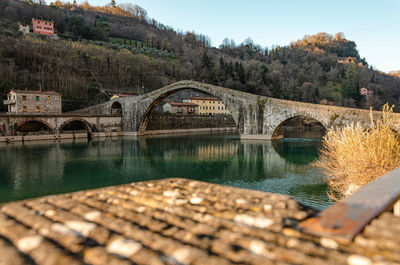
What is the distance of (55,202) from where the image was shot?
2.63m

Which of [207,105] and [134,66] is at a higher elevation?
[134,66]

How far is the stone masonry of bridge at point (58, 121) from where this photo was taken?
92.3ft

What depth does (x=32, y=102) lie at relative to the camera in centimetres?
3362

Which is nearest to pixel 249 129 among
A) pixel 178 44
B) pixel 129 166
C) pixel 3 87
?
pixel 129 166

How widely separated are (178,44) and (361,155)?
104425 millimetres

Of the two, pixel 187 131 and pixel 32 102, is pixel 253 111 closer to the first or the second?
pixel 187 131

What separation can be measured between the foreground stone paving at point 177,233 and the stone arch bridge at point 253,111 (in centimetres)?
1920

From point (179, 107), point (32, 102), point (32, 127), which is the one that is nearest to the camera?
point (32, 102)

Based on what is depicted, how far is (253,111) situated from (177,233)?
91.8 feet

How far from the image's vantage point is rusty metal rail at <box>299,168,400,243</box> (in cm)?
173

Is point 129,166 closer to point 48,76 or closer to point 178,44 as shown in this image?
point 48,76

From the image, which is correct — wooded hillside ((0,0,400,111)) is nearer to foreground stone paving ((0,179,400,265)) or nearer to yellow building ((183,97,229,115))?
yellow building ((183,97,229,115))

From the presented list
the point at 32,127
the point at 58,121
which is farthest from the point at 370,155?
the point at 32,127

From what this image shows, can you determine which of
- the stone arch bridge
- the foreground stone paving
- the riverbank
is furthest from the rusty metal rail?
the riverbank
